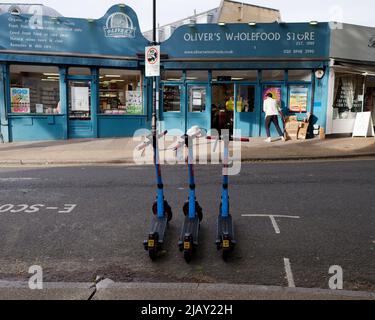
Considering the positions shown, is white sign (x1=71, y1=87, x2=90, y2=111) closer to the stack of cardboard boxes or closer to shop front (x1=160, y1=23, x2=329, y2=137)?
shop front (x1=160, y1=23, x2=329, y2=137)

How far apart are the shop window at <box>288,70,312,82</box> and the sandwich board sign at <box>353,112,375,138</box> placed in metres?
2.44

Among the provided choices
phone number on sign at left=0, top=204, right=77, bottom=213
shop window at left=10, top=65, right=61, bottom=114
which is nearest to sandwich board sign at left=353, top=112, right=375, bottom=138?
shop window at left=10, top=65, right=61, bottom=114

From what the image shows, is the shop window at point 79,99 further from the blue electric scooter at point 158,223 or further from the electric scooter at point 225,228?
the electric scooter at point 225,228

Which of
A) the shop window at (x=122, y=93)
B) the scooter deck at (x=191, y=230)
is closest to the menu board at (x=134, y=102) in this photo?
the shop window at (x=122, y=93)

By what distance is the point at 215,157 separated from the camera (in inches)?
491

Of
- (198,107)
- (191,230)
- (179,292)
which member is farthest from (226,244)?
(198,107)

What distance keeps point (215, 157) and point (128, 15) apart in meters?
7.54

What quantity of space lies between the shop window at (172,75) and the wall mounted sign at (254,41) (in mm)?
717

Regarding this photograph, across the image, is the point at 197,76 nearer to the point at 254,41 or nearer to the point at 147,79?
the point at 147,79

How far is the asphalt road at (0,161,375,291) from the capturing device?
4492 millimetres

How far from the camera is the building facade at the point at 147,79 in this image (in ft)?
52.8
